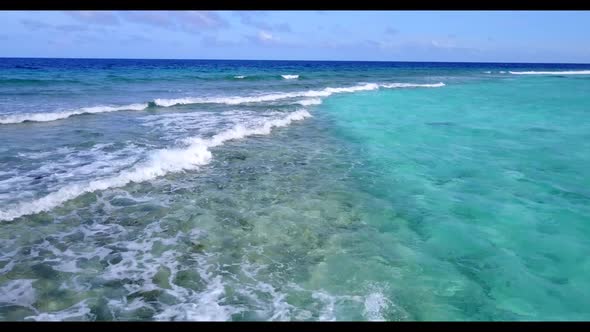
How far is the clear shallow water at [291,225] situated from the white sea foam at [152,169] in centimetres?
4

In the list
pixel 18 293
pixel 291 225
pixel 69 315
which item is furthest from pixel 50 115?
pixel 69 315

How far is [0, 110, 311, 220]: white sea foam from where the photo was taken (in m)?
7.12

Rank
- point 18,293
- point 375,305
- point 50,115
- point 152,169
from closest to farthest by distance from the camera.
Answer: point 375,305 < point 18,293 < point 152,169 < point 50,115

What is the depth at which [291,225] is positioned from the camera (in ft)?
22.4

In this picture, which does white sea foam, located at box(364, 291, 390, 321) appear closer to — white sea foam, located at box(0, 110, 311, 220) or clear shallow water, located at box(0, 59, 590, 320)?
clear shallow water, located at box(0, 59, 590, 320)

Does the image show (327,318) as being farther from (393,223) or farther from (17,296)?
(17,296)

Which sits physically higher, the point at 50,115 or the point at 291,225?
the point at 50,115

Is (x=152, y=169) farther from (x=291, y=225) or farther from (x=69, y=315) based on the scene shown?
(x=69, y=315)

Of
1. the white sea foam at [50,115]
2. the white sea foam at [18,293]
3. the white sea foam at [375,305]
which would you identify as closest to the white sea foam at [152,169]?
the white sea foam at [18,293]

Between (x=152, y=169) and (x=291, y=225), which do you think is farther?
(x=152, y=169)

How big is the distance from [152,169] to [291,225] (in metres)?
4.35

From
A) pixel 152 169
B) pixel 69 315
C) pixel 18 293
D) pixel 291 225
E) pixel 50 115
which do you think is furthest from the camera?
pixel 50 115

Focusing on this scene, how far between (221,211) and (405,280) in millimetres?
3666

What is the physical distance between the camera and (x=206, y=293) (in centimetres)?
494
